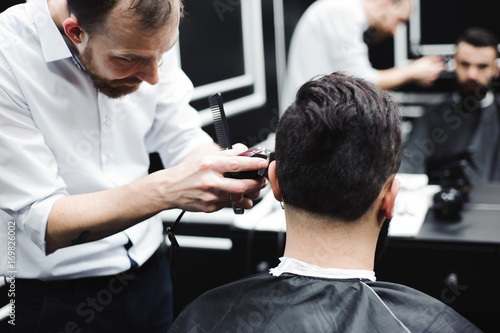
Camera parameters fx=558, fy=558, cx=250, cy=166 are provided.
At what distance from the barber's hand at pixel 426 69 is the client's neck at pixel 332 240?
311 centimetres

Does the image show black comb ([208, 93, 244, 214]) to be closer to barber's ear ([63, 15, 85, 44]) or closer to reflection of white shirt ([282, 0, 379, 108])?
barber's ear ([63, 15, 85, 44])

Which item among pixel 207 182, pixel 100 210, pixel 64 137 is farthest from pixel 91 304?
pixel 207 182

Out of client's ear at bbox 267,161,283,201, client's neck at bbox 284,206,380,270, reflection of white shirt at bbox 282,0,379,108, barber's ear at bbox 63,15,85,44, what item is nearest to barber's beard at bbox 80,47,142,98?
barber's ear at bbox 63,15,85,44

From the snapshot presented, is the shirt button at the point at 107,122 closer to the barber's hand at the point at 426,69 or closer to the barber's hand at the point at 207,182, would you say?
the barber's hand at the point at 207,182

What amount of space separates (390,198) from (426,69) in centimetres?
345

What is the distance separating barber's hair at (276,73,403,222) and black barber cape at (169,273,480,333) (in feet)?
0.62

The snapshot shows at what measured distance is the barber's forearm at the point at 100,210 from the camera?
4.87 feet

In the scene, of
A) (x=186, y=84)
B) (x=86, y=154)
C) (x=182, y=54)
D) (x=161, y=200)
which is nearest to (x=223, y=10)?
(x=182, y=54)

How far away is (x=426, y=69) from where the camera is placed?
4516 mm

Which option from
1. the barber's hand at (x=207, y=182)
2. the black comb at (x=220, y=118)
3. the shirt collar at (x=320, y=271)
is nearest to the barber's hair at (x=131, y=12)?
the black comb at (x=220, y=118)

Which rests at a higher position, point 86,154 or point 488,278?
point 86,154

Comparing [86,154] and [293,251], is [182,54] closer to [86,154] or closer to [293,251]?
[86,154]

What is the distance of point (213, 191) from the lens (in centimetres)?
143

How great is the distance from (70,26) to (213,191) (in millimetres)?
589
